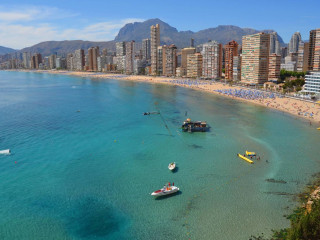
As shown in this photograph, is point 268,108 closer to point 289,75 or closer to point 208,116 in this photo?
point 208,116

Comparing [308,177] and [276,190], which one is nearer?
[276,190]

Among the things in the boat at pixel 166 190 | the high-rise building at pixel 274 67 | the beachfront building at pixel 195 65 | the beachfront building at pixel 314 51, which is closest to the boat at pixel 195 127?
the boat at pixel 166 190

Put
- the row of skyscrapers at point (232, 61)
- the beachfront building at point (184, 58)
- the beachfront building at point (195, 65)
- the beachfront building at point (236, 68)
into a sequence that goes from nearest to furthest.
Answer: the row of skyscrapers at point (232, 61) → the beachfront building at point (236, 68) → the beachfront building at point (195, 65) → the beachfront building at point (184, 58)

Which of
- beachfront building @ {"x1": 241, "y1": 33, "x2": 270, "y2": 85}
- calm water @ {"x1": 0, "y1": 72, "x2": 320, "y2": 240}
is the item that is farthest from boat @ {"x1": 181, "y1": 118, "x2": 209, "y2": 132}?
beachfront building @ {"x1": 241, "y1": 33, "x2": 270, "y2": 85}

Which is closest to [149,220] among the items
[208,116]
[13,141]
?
[13,141]

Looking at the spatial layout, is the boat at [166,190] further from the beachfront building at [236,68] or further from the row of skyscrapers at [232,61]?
the beachfront building at [236,68]

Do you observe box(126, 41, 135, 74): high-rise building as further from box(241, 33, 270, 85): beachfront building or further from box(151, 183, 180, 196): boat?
box(151, 183, 180, 196): boat
